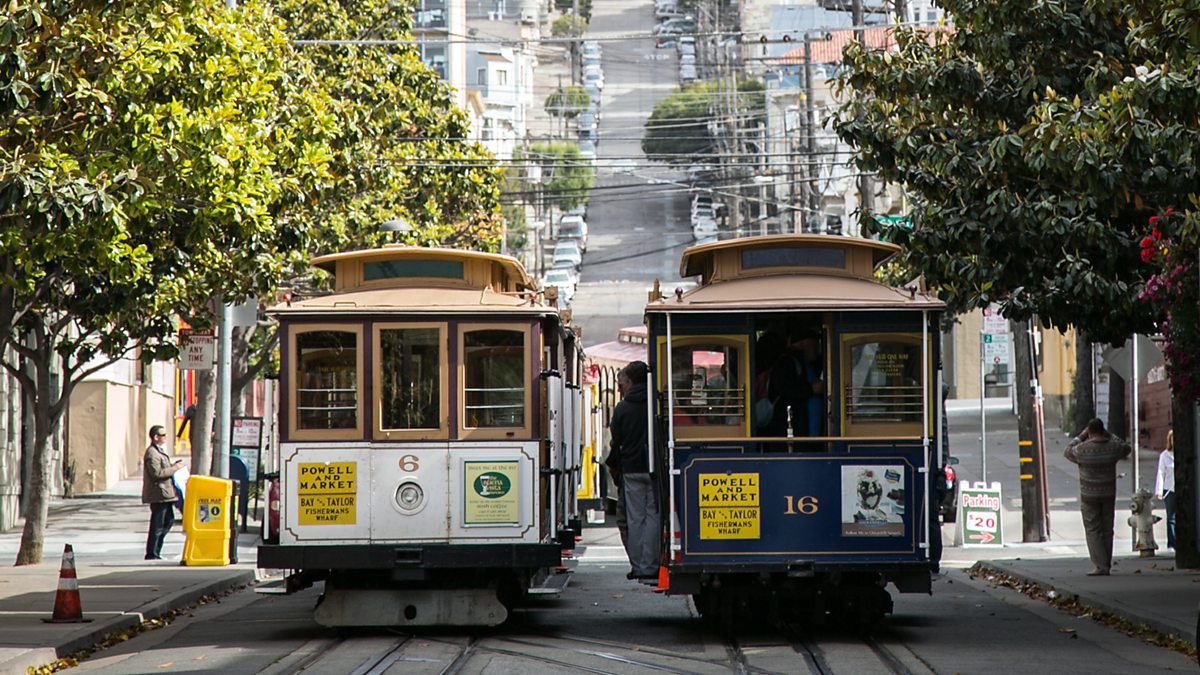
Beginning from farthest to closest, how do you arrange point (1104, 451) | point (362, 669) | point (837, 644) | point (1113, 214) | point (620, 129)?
point (620, 129) < point (1104, 451) < point (1113, 214) < point (837, 644) < point (362, 669)

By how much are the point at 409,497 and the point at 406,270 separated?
214 centimetres

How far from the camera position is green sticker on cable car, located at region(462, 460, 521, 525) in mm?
14812

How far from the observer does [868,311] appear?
48.0ft

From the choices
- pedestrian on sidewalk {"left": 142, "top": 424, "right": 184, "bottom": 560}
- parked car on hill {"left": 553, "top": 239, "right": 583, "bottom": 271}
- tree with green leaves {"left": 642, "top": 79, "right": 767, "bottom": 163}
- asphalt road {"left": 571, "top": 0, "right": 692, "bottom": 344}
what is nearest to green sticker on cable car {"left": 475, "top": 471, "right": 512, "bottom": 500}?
pedestrian on sidewalk {"left": 142, "top": 424, "right": 184, "bottom": 560}

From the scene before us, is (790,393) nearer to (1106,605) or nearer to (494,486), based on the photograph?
(494,486)

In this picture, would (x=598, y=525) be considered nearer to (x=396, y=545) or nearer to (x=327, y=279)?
(x=327, y=279)

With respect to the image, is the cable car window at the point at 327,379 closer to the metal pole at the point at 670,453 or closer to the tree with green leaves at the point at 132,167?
the tree with green leaves at the point at 132,167

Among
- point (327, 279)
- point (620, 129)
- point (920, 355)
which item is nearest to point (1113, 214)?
point (920, 355)

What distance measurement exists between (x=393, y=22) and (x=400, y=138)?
2.43 meters

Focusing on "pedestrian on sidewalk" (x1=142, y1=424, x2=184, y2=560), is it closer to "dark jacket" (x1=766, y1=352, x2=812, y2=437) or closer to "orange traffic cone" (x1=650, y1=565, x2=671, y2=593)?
"orange traffic cone" (x1=650, y1=565, x2=671, y2=593)

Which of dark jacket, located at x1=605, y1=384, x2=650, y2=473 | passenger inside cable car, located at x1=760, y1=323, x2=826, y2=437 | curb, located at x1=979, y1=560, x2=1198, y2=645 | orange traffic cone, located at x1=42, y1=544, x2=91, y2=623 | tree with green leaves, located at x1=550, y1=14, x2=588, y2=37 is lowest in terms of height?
curb, located at x1=979, y1=560, x2=1198, y2=645

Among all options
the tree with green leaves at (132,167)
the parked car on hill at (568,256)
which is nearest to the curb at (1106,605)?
the tree with green leaves at (132,167)

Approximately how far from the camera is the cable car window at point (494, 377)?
15.0 meters

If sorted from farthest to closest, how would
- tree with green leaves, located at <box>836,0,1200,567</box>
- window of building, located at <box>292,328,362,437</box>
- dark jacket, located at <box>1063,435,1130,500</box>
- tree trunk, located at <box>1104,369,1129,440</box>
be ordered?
tree trunk, located at <box>1104,369,1129,440</box>
dark jacket, located at <box>1063,435,1130,500</box>
tree with green leaves, located at <box>836,0,1200,567</box>
window of building, located at <box>292,328,362,437</box>
